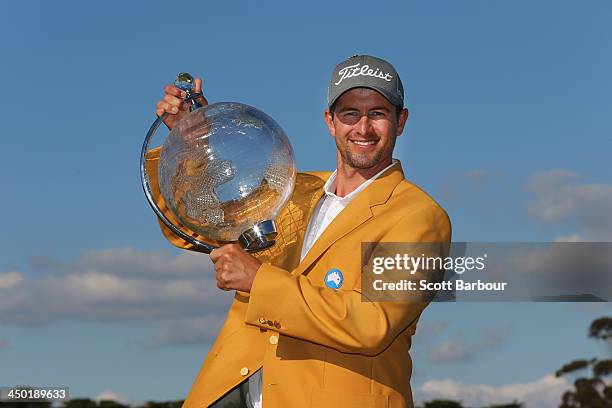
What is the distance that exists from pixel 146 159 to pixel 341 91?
1.63m

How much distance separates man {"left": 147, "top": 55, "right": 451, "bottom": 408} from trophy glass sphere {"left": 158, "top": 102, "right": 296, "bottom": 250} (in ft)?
1.10

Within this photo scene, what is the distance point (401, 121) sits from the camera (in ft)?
23.5

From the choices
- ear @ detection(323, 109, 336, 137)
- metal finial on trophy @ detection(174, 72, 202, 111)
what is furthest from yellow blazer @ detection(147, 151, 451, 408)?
metal finial on trophy @ detection(174, 72, 202, 111)

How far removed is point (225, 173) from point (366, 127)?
4.07ft

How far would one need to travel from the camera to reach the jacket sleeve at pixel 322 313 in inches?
236

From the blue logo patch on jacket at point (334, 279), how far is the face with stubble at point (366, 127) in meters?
0.93

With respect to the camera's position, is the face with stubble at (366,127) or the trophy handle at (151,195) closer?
the trophy handle at (151,195)

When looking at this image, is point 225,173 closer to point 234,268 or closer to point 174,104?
point 234,268

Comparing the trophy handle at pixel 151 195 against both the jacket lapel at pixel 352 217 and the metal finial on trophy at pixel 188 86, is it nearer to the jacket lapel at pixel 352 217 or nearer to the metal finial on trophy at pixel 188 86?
the metal finial on trophy at pixel 188 86

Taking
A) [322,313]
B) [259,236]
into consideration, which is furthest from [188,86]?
[322,313]

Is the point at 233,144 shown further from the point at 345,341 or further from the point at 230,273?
the point at 345,341

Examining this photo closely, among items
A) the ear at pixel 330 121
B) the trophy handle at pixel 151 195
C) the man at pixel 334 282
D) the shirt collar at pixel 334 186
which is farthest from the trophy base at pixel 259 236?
the ear at pixel 330 121

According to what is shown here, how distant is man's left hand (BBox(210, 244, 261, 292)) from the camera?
606 cm

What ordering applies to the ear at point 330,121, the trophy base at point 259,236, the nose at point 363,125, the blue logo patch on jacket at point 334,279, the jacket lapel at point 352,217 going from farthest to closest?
the ear at point 330,121
the nose at point 363,125
the jacket lapel at point 352,217
the blue logo patch on jacket at point 334,279
the trophy base at point 259,236
